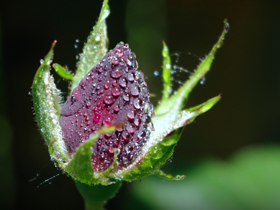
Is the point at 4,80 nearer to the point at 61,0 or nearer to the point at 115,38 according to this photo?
the point at 61,0

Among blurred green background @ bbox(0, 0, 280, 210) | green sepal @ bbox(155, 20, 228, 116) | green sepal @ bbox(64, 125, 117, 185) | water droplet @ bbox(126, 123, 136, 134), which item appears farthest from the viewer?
blurred green background @ bbox(0, 0, 280, 210)

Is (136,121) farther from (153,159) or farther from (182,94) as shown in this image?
(182,94)

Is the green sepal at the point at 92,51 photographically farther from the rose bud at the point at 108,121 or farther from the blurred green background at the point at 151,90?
the blurred green background at the point at 151,90

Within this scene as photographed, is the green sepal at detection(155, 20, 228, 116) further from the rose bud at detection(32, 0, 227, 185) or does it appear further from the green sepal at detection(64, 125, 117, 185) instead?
the green sepal at detection(64, 125, 117, 185)

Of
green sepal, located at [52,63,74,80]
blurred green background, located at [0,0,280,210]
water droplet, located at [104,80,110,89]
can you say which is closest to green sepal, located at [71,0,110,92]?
green sepal, located at [52,63,74,80]

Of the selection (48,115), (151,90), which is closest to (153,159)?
(48,115)

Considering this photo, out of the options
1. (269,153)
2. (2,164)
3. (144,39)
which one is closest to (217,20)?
(144,39)
